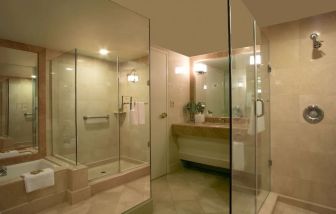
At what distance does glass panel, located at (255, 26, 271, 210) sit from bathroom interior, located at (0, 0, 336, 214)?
1cm

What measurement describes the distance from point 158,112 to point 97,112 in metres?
1.20

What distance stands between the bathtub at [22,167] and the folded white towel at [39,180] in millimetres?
159

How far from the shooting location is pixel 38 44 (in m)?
2.41

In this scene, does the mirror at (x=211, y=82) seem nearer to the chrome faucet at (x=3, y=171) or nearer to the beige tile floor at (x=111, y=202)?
the beige tile floor at (x=111, y=202)

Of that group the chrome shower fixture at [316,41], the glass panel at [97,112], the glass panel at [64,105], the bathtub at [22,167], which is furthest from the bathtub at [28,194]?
the chrome shower fixture at [316,41]

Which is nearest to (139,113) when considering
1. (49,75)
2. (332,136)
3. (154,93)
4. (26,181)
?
(154,93)

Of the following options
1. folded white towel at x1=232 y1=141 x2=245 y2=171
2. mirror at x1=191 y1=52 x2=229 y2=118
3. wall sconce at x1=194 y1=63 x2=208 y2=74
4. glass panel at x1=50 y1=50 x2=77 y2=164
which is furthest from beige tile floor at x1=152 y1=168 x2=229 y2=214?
wall sconce at x1=194 y1=63 x2=208 y2=74

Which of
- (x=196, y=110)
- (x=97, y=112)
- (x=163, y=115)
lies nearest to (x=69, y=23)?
(x=97, y=112)

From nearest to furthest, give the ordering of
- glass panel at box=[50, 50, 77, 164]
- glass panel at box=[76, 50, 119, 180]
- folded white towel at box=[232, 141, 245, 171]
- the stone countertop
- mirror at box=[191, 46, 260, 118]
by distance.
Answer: folded white towel at box=[232, 141, 245, 171] → glass panel at box=[50, 50, 77, 164] → the stone countertop → glass panel at box=[76, 50, 119, 180] → mirror at box=[191, 46, 260, 118]

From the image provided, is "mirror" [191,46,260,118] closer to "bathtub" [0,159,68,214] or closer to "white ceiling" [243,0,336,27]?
"white ceiling" [243,0,336,27]

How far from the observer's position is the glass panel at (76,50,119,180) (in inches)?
127

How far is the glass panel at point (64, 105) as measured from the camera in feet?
8.65

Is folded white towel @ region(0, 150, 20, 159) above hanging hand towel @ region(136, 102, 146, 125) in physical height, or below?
below

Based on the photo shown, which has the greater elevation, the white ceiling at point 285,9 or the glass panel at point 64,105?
the white ceiling at point 285,9
